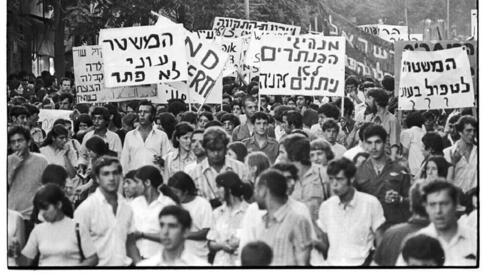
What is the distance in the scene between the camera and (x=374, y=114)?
16.7 meters

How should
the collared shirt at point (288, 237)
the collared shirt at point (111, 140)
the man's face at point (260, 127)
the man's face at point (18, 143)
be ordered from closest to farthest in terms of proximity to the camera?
the collared shirt at point (288, 237) < the man's face at point (18, 143) < the man's face at point (260, 127) < the collared shirt at point (111, 140)

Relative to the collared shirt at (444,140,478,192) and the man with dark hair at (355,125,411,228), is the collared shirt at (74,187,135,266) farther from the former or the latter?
the collared shirt at (444,140,478,192)

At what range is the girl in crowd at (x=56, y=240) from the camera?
1129 centimetres

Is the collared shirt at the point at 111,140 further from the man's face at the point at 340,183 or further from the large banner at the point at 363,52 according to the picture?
the large banner at the point at 363,52

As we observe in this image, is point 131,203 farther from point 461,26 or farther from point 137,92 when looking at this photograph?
point 461,26

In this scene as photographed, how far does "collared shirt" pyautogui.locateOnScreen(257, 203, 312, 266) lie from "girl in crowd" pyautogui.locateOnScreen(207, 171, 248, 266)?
0.47 meters

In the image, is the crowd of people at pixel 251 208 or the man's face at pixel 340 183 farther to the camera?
the man's face at pixel 340 183

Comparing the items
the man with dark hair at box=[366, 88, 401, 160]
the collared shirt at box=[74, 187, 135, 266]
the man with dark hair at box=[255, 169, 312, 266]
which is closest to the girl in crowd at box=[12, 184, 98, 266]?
the collared shirt at box=[74, 187, 135, 266]

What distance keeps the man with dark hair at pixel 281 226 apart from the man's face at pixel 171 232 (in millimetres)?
637

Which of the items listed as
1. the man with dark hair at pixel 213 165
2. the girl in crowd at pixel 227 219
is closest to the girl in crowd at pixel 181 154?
the man with dark hair at pixel 213 165

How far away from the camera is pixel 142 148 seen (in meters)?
15.6

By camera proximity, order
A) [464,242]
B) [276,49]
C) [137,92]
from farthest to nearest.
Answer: [137,92] < [276,49] < [464,242]

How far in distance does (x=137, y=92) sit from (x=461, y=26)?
6843cm

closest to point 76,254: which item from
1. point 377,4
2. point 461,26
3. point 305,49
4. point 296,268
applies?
point 296,268
